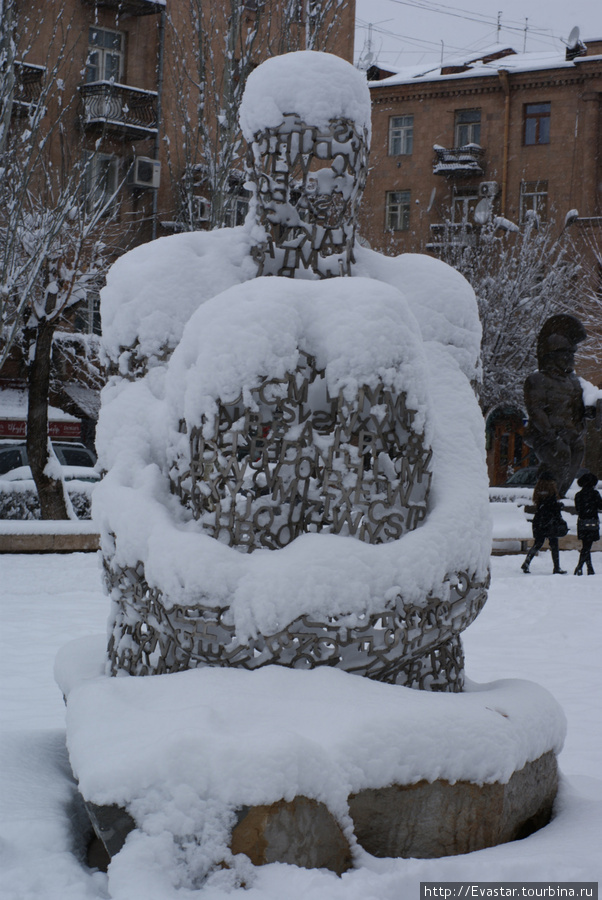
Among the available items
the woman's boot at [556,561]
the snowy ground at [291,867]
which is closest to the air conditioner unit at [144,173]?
the snowy ground at [291,867]

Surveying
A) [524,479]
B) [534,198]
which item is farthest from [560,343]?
[534,198]

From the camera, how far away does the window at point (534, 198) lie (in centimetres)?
3200

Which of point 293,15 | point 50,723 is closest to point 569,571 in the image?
point 293,15

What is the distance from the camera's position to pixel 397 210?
35.1 metres

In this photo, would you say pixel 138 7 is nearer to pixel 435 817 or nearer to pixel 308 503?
pixel 308 503

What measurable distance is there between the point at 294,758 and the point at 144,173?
945 inches

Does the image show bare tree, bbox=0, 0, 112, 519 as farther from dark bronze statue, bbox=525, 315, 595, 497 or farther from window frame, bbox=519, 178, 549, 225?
window frame, bbox=519, 178, 549, 225

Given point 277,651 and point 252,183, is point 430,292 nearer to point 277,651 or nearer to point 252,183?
point 252,183

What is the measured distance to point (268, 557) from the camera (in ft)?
10.5

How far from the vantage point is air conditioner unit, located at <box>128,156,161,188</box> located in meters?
24.9

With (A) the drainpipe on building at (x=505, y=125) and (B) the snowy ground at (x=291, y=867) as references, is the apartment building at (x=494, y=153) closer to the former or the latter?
(A) the drainpipe on building at (x=505, y=125)

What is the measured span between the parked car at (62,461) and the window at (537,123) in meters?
20.0

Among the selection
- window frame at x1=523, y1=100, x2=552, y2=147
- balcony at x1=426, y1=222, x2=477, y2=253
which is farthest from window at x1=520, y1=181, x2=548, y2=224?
balcony at x1=426, y1=222, x2=477, y2=253

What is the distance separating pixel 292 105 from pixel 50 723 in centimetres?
327
